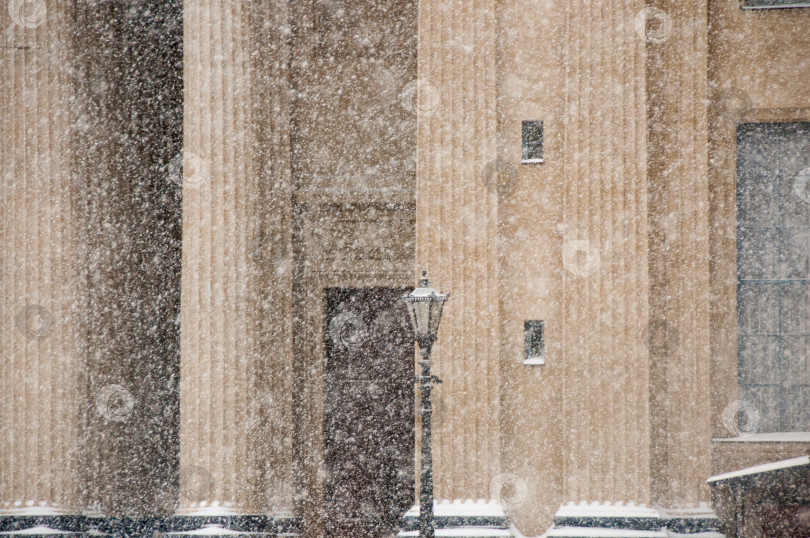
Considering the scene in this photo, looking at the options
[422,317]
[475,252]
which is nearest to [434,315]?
[422,317]

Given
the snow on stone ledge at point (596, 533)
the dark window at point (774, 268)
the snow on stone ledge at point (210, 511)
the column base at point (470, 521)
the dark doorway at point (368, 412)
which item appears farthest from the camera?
the dark doorway at point (368, 412)

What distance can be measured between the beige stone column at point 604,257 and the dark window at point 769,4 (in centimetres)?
163

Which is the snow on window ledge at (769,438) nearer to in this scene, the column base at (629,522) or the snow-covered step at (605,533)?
the column base at (629,522)

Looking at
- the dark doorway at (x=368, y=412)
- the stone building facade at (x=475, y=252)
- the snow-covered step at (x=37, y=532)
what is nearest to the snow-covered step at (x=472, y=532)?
the stone building facade at (x=475, y=252)

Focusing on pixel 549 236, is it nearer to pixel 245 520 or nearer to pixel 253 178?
pixel 253 178

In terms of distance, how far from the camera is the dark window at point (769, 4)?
763cm

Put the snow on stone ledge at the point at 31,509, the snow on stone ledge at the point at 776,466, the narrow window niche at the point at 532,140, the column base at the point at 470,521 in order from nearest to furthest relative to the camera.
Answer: the snow on stone ledge at the point at 776,466, the column base at the point at 470,521, the narrow window niche at the point at 532,140, the snow on stone ledge at the point at 31,509

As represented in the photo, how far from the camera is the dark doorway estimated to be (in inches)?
360

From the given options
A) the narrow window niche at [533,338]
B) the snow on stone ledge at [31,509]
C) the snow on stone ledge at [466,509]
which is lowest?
the snow on stone ledge at [31,509]

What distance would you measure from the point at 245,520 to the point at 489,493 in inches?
108

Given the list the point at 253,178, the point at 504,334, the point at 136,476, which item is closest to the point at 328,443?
the point at 136,476

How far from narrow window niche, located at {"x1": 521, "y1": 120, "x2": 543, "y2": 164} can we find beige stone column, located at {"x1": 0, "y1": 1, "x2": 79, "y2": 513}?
5.50 m

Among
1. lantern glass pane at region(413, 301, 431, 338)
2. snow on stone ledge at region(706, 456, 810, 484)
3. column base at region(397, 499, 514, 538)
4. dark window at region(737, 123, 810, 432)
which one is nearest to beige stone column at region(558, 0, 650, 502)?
Answer: column base at region(397, 499, 514, 538)

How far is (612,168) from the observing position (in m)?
7.17
